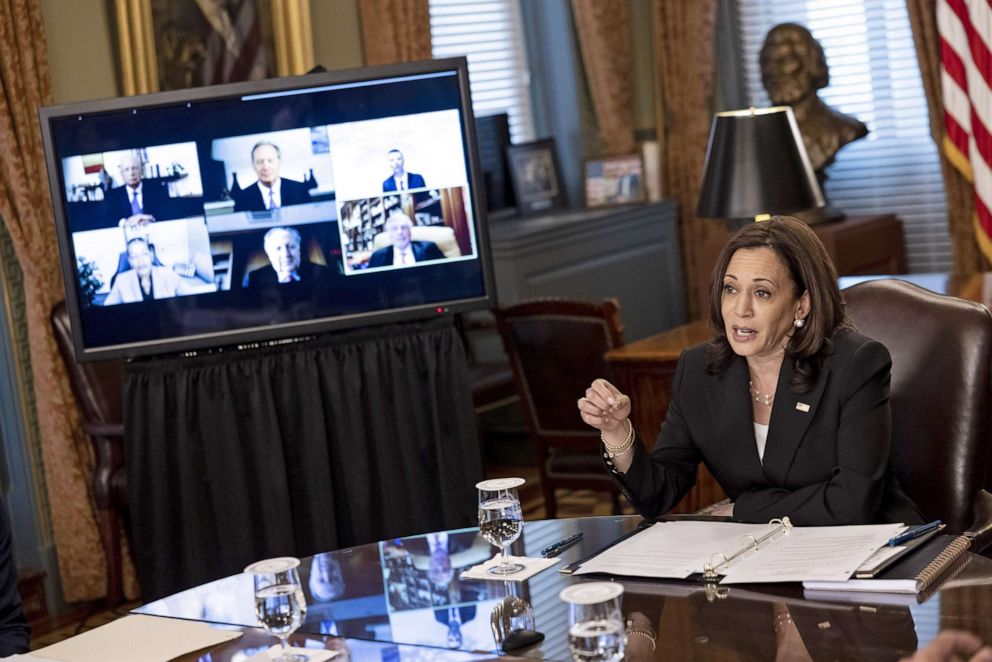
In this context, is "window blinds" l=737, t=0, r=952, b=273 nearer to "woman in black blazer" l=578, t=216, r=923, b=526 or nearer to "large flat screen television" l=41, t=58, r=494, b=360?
"large flat screen television" l=41, t=58, r=494, b=360

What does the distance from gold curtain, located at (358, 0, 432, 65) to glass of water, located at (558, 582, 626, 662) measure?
4640mm

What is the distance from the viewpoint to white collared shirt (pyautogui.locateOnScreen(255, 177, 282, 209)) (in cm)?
381

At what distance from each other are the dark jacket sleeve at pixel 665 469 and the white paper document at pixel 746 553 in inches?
10.9

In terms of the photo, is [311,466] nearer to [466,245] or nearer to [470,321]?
[466,245]

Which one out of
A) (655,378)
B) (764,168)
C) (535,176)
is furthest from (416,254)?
(535,176)

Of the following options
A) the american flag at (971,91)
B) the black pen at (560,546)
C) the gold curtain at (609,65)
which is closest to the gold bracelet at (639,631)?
the black pen at (560,546)

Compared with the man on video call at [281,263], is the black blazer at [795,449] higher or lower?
lower

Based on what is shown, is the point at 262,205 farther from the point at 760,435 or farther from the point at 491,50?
the point at 491,50

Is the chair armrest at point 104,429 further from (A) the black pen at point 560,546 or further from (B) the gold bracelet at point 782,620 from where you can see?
(B) the gold bracelet at point 782,620

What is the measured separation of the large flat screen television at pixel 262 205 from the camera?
12.3ft

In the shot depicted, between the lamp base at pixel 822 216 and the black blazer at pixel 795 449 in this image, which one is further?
the lamp base at pixel 822 216

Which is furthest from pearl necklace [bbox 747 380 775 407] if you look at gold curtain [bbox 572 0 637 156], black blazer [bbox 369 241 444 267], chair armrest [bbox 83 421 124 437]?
gold curtain [bbox 572 0 637 156]

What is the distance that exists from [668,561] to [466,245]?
1.84 meters

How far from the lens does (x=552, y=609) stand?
2.12 m
